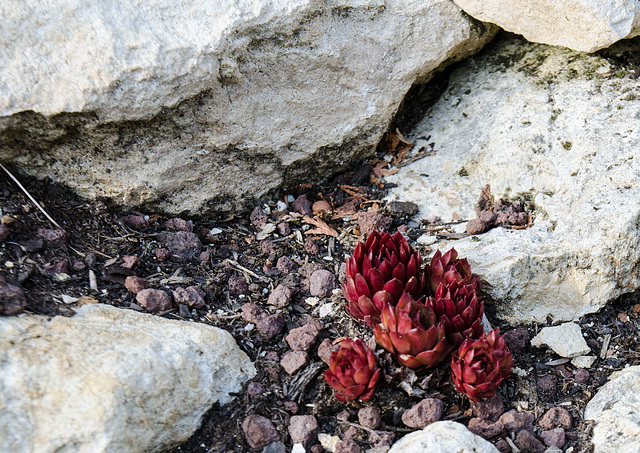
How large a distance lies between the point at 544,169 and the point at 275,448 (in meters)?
2.45

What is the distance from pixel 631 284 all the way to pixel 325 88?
223 cm

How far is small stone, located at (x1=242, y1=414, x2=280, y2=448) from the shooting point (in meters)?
2.63

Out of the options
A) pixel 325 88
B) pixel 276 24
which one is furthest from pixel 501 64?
pixel 276 24

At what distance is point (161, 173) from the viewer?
3.55 meters

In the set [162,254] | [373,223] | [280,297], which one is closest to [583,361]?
[373,223]

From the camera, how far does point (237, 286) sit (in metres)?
3.36

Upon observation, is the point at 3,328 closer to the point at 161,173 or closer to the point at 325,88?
the point at 161,173

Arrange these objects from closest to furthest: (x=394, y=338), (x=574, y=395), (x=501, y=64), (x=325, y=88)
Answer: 1. (x=394, y=338)
2. (x=574, y=395)
3. (x=325, y=88)
4. (x=501, y=64)

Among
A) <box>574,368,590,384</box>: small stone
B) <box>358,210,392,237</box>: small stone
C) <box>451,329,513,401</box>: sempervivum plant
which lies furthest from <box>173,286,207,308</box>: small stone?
<box>574,368,590,384</box>: small stone

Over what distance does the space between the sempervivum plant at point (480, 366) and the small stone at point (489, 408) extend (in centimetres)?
7

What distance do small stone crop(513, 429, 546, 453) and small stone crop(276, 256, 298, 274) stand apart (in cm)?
160

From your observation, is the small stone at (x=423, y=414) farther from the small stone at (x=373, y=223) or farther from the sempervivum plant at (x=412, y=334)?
the small stone at (x=373, y=223)

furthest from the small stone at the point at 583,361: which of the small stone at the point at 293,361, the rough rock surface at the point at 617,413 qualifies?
the small stone at the point at 293,361

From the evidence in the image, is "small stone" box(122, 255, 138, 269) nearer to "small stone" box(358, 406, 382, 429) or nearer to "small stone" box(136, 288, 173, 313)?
"small stone" box(136, 288, 173, 313)
